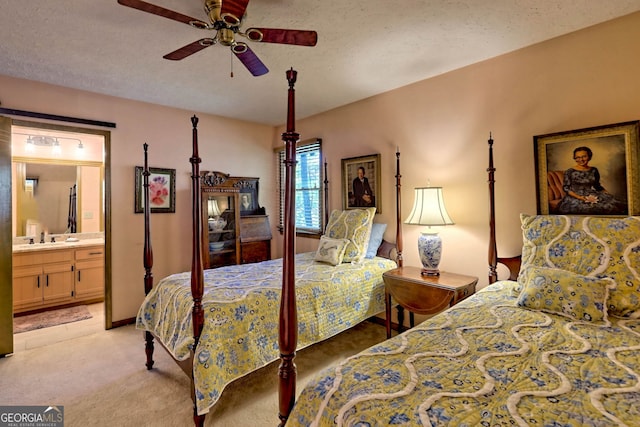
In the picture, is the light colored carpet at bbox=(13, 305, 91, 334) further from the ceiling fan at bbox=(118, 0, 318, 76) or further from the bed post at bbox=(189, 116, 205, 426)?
the ceiling fan at bbox=(118, 0, 318, 76)

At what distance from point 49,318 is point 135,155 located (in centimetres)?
226

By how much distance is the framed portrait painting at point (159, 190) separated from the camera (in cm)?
356

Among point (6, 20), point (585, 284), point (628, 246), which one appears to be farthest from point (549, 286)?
point (6, 20)

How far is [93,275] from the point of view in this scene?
4164mm

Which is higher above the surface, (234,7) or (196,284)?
(234,7)

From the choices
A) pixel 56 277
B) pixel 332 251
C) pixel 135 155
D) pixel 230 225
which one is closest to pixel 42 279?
pixel 56 277

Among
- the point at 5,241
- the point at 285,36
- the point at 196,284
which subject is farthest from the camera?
the point at 5,241

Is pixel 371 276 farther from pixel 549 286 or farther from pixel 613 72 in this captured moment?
pixel 613 72

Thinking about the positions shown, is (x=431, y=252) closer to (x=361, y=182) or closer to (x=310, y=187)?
(x=361, y=182)

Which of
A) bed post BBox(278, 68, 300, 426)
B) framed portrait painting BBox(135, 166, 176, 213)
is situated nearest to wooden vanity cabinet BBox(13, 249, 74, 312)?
framed portrait painting BBox(135, 166, 176, 213)

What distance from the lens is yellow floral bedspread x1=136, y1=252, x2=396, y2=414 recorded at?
1.79 meters

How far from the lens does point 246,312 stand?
1.97m

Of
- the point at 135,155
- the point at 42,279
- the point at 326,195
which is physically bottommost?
the point at 42,279

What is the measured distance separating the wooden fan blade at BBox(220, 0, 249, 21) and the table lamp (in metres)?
1.96
